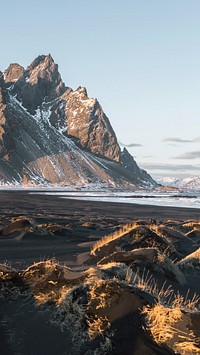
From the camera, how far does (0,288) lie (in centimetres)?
898

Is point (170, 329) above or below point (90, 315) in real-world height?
above

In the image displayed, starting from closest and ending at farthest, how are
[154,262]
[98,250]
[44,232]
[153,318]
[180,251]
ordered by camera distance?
[153,318], [154,262], [98,250], [180,251], [44,232]

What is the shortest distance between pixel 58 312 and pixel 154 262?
6.07m

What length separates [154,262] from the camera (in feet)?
42.9

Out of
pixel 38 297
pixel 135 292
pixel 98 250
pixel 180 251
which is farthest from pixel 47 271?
pixel 180 251

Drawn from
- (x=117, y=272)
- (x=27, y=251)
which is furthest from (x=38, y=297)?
(x=27, y=251)

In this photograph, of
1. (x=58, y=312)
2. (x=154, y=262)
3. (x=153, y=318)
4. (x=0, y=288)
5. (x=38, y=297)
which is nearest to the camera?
(x=153, y=318)

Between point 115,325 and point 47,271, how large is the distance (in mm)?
3124

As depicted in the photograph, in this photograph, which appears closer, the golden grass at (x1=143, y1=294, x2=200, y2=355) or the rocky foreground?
the golden grass at (x1=143, y1=294, x2=200, y2=355)

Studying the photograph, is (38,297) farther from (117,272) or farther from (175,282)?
(175,282)

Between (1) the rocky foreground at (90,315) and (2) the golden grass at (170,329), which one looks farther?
(1) the rocky foreground at (90,315)

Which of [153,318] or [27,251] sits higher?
[153,318]

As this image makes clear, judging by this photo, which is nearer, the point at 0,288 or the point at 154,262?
the point at 0,288

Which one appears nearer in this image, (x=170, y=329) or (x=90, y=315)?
(x=170, y=329)
